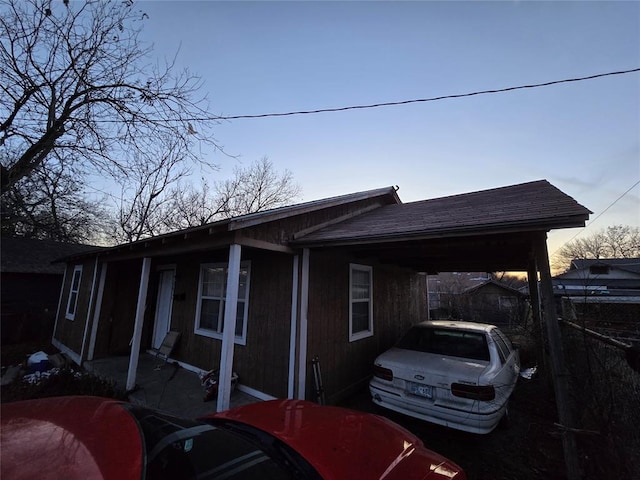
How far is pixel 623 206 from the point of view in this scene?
31.8 feet

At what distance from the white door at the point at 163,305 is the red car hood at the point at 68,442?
269 inches

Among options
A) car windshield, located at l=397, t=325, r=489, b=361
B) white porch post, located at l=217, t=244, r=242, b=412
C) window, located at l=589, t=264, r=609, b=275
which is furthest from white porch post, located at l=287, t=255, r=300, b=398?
window, located at l=589, t=264, r=609, b=275

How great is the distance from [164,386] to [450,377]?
5.40 meters

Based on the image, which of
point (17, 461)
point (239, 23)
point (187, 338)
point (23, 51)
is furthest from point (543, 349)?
point (23, 51)

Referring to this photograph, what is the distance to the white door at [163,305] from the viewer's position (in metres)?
7.93

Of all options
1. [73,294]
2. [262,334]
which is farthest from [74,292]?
[262,334]

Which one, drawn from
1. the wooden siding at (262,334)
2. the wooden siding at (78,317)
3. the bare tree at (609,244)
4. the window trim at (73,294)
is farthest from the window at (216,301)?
the bare tree at (609,244)

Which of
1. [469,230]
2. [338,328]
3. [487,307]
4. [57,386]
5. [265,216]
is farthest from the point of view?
[487,307]

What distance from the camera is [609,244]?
35.4 metres

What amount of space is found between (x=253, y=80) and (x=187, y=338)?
6.24 metres

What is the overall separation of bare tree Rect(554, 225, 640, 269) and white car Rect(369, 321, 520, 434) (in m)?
35.5

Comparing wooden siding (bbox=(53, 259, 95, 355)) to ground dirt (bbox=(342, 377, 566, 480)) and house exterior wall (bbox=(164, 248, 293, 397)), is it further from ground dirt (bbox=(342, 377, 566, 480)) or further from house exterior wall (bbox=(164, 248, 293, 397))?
ground dirt (bbox=(342, 377, 566, 480))

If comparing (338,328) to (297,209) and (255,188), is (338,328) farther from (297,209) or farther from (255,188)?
(255,188)

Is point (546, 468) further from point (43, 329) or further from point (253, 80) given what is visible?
point (43, 329)
